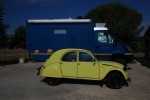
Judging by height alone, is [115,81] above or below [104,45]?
below

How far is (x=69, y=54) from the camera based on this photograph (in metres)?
9.00

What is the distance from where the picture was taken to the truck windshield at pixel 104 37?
43.3 feet

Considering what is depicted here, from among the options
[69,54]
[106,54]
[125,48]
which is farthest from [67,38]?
[69,54]

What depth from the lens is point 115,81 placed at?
28.6 feet

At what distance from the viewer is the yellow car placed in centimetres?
873

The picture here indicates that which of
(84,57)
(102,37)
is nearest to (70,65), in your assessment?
(84,57)

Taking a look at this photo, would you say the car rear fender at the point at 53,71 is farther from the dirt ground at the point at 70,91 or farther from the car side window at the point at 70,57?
the dirt ground at the point at 70,91

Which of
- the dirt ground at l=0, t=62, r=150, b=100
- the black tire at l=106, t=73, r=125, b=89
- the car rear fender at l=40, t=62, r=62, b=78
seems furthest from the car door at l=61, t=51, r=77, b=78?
the black tire at l=106, t=73, r=125, b=89

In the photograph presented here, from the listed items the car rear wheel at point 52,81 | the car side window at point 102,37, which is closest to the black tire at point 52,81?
the car rear wheel at point 52,81

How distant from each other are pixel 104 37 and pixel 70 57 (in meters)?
4.94

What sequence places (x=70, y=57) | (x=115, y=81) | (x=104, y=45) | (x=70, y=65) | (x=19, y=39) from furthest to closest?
(x=19, y=39) < (x=104, y=45) < (x=70, y=57) < (x=70, y=65) < (x=115, y=81)

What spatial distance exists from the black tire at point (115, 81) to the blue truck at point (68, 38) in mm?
4534

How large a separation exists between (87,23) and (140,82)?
5.57m

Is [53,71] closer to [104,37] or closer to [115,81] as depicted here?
[115,81]
